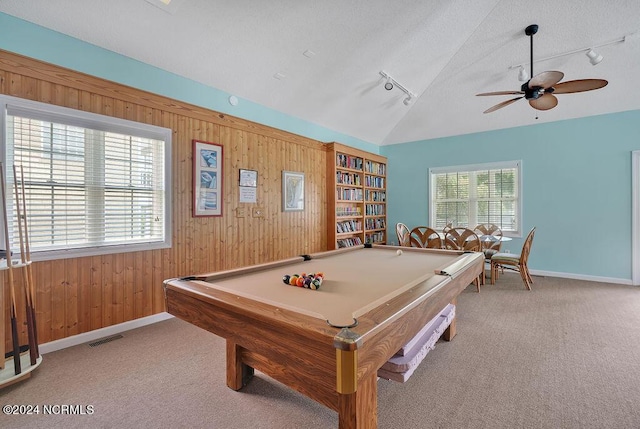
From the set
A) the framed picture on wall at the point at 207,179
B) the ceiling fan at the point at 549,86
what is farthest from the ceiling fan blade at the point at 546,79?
the framed picture on wall at the point at 207,179

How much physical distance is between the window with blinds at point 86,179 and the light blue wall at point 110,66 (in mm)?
411

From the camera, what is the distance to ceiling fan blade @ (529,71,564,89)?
2632 millimetres

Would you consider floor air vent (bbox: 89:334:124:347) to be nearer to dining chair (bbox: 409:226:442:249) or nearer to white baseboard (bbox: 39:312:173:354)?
white baseboard (bbox: 39:312:173:354)

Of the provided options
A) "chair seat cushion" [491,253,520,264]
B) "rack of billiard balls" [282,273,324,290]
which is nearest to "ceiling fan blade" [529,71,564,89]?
"chair seat cushion" [491,253,520,264]

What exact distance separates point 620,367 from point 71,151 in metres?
4.77

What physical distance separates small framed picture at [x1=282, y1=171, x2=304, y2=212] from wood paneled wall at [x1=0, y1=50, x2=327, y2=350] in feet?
0.29

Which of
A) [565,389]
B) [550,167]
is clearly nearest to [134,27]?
[565,389]

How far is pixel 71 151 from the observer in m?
2.51

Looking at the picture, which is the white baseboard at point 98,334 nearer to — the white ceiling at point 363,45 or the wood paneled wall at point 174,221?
the wood paneled wall at point 174,221

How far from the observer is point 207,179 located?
11.1ft

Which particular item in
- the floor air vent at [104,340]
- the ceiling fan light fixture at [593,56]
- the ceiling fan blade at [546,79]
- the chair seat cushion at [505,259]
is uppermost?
the ceiling fan light fixture at [593,56]

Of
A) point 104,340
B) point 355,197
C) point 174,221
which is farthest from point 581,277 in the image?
point 104,340

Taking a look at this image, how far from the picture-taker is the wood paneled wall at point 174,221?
2.37m

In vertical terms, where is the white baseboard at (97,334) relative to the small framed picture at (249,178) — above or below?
below
